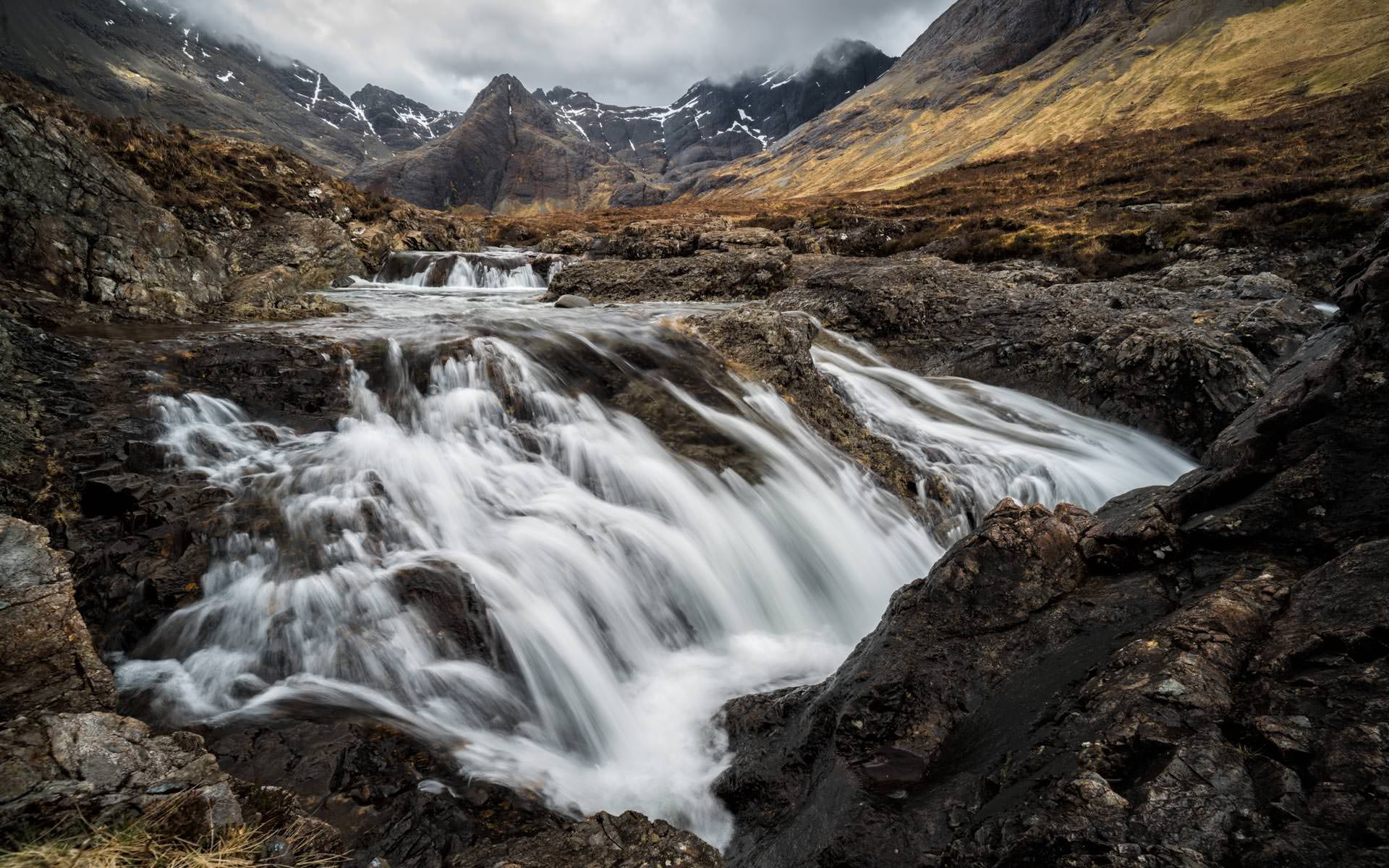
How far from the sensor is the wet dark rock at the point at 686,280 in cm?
1975

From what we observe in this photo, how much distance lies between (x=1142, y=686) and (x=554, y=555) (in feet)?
18.0

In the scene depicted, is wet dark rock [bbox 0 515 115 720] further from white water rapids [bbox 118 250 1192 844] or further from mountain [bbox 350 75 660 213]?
mountain [bbox 350 75 660 213]

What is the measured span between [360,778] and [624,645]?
295cm

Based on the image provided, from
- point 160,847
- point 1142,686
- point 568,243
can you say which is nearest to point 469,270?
point 568,243

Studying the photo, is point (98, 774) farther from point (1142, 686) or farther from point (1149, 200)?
point (1149, 200)

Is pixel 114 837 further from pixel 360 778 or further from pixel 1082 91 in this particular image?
pixel 1082 91

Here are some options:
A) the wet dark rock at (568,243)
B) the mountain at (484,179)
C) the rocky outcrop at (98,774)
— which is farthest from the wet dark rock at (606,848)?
the mountain at (484,179)

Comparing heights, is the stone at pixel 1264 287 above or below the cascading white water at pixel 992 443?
above

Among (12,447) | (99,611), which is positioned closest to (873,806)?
(99,611)

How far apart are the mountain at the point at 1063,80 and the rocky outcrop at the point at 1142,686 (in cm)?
7298

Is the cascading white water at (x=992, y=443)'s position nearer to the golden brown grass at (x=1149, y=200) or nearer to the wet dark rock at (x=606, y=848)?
the wet dark rock at (x=606, y=848)

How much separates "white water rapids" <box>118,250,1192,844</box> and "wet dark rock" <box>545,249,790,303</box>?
8.55m

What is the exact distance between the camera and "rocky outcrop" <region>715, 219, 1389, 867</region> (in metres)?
2.13

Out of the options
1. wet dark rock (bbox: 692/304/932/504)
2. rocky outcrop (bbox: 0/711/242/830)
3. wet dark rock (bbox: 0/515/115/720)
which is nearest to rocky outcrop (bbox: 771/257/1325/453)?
wet dark rock (bbox: 692/304/932/504)
